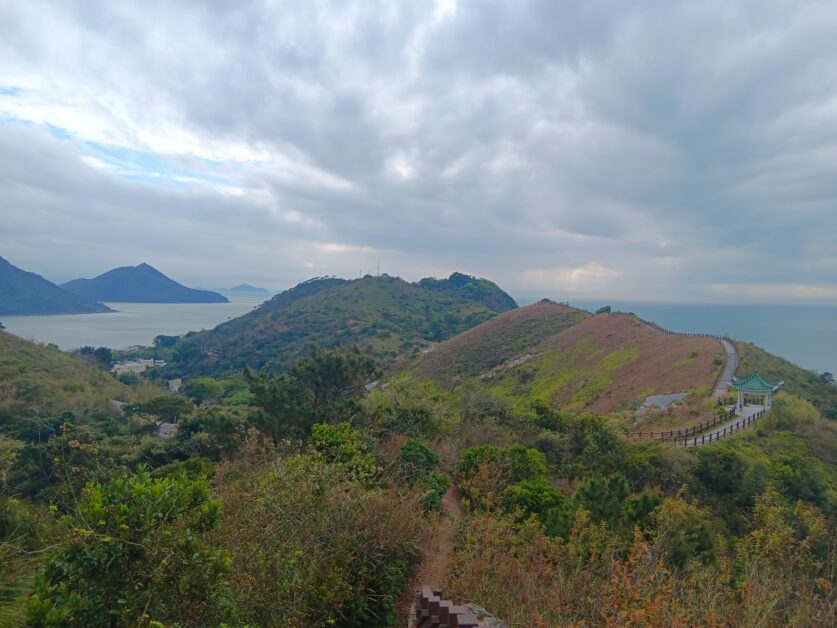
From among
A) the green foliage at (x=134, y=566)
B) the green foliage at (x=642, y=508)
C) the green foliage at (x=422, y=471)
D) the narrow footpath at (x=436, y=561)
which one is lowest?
the narrow footpath at (x=436, y=561)

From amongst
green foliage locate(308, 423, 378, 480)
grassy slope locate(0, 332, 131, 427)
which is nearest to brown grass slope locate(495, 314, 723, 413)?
green foliage locate(308, 423, 378, 480)

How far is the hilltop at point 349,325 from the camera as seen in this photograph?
74.4 meters

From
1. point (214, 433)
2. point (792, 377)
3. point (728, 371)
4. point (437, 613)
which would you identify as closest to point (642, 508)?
point (437, 613)

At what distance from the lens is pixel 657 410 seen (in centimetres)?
2466

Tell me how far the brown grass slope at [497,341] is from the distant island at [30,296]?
135 metres

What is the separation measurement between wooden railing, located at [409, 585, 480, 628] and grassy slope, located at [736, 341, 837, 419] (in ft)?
88.7

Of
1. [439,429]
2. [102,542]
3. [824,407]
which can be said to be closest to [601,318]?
[824,407]

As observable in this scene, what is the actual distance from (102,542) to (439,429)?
1274cm

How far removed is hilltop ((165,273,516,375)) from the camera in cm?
7438

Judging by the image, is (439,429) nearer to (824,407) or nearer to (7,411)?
(824,407)

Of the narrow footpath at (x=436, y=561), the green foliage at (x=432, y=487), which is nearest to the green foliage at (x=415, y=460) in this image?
the green foliage at (x=432, y=487)

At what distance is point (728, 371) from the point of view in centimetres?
2880

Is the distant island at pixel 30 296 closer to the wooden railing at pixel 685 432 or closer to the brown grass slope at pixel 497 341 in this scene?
the brown grass slope at pixel 497 341

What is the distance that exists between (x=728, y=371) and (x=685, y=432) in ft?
36.2
